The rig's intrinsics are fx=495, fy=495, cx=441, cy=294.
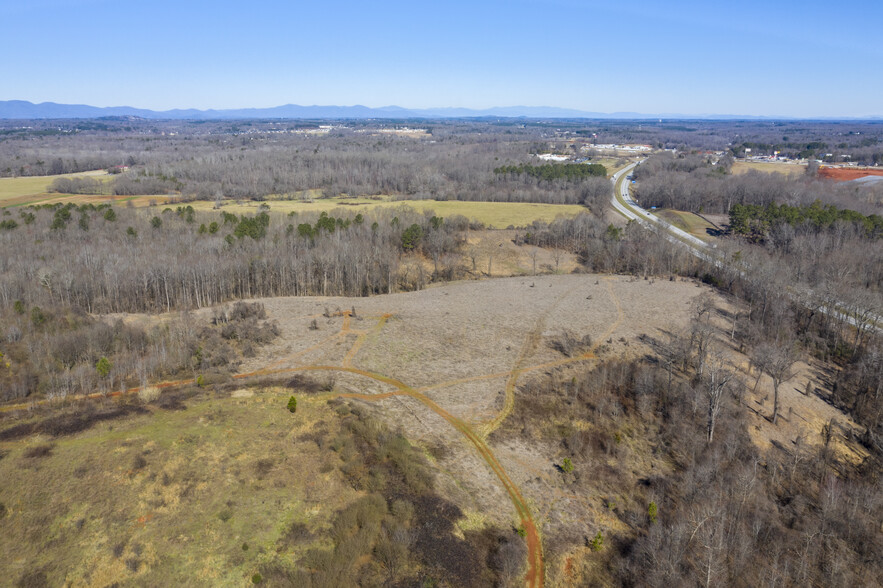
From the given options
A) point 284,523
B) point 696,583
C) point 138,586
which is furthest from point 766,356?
point 138,586

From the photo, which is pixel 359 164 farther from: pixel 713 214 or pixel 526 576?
pixel 526 576

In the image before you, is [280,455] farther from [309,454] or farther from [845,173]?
[845,173]

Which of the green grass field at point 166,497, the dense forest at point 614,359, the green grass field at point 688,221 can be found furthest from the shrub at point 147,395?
the green grass field at point 688,221

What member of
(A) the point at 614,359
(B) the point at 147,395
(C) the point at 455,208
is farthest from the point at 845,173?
(B) the point at 147,395

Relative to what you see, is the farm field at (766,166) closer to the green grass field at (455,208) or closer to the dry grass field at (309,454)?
the green grass field at (455,208)

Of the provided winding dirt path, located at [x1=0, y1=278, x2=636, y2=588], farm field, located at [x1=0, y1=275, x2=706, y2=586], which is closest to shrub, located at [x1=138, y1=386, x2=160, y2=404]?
farm field, located at [x1=0, y1=275, x2=706, y2=586]

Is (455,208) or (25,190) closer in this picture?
(455,208)
